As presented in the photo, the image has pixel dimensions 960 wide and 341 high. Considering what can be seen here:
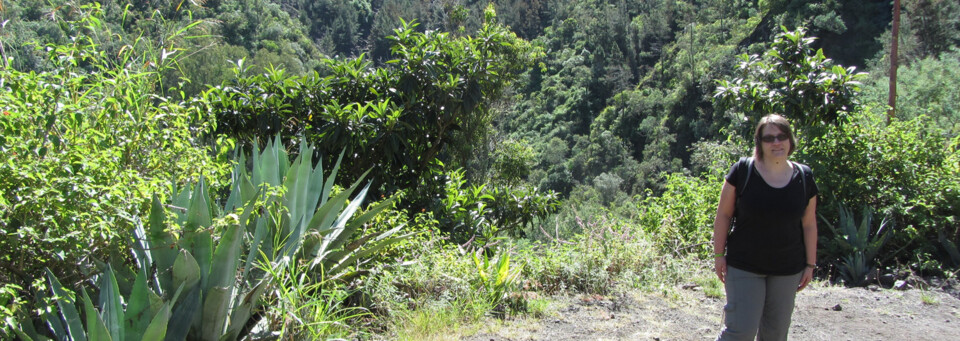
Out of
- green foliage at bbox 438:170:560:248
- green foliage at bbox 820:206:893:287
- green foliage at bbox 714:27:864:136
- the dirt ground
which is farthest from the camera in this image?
green foliage at bbox 714:27:864:136

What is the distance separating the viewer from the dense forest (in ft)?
7.85

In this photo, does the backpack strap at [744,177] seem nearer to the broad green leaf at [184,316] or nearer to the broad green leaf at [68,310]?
the broad green leaf at [184,316]

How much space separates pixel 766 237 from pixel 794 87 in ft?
11.7

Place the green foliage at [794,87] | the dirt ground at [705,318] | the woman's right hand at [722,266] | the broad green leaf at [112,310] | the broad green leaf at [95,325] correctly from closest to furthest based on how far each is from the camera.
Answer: the broad green leaf at [95,325], the broad green leaf at [112,310], the woman's right hand at [722,266], the dirt ground at [705,318], the green foliage at [794,87]

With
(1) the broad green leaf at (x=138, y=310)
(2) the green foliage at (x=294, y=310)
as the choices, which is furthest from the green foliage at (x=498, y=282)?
(1) the broad green leaf at (x=138, y=310)

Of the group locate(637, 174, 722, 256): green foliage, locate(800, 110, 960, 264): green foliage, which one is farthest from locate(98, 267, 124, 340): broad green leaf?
locate(800, 110, 960, 264): green foliage


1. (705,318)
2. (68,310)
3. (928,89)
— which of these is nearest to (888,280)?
(705,318)

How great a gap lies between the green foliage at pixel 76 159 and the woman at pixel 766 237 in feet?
8.10

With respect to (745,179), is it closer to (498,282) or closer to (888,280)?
(498,282)

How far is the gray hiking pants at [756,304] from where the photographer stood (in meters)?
2.56

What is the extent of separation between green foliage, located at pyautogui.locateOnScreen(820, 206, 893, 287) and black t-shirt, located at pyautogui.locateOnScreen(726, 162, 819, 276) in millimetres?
2790

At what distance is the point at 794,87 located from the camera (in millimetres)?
5535

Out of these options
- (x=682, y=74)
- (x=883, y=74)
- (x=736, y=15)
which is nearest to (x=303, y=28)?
(x=682, y=74)

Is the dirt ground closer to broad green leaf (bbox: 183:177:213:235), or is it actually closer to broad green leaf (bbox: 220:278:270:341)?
broad green leaf (bbox: 220:278:270:341)
